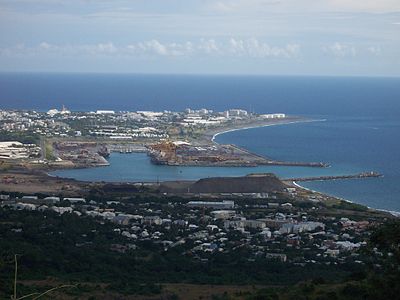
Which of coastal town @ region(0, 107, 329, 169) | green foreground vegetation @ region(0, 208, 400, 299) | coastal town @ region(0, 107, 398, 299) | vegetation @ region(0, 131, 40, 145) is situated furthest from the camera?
vegetation @ region(0, 131, 40, 145)

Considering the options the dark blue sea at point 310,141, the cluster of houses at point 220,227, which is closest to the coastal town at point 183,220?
the cluster of houses at point 220,227

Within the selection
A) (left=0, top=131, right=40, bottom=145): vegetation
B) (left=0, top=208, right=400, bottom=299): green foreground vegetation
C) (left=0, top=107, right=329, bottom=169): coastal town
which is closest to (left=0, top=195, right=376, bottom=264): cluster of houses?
(left=0, top=208, right=400, bottom=299): green foreground vegetation

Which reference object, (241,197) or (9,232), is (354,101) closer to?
(241,197)

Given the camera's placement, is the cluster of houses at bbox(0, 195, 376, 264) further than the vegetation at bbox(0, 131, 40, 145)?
No

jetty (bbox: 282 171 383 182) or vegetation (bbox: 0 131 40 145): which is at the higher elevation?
vegetation (bbox: 0 131 40 145)

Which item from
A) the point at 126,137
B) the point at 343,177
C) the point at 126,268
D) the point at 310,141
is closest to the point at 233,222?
the point at 126,268

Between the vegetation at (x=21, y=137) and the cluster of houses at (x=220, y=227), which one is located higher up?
the vegetation at (x=21, y=137)

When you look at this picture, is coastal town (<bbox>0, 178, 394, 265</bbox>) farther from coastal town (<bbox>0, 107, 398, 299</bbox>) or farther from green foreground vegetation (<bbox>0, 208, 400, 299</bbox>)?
green foreground vegetation (<bbox>0, 208, 400, 299</bbox>)

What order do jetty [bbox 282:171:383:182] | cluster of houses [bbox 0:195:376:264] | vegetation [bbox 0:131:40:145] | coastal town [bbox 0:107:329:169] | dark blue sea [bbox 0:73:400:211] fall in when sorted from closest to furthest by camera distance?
1. cluster of houses [bbox 0:195:376:264]
2. dark blue sea [bbox 0:73:400:211]
3. jetty [bbox 282:171:383:182]
4. coastal town [bbox 0:107:329:169]
5. vegetation [bbox 0:131:40:145]

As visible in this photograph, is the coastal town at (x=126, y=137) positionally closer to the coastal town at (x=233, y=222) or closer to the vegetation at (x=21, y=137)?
the vegetation at (x=21, y=137)

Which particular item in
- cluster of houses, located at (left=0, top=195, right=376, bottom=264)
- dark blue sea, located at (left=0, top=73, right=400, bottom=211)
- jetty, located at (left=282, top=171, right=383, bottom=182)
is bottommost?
cluster of houses, located at (left=0, top=195, right=376, bottom=264)

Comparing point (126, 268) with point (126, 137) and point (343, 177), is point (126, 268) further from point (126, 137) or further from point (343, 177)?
point (126, 137)

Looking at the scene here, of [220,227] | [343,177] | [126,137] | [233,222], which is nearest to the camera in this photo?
[220,227]
